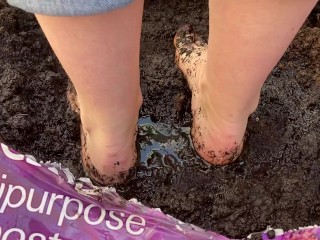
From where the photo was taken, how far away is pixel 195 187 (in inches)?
48.7

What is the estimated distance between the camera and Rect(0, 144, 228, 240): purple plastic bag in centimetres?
97

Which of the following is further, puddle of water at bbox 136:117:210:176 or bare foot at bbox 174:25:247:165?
puddle of water at bbox 136:117:210:176

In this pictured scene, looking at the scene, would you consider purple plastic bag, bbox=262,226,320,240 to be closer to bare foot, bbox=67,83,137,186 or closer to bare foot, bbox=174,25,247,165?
bare foot, bbox=174,25,247,165

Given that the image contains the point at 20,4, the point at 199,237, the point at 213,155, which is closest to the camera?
the point at 20,4

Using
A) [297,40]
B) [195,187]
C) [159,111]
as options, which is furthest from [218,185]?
[297,40]

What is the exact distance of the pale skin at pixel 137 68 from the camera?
854mm

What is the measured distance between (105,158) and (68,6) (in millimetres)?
452

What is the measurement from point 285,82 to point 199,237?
56cm

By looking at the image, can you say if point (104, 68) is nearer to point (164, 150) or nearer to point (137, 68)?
point (137, 68)

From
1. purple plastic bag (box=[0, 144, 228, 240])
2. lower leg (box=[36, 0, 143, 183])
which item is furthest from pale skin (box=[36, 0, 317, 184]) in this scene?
purple plastic bag (box=[0, 144, 228, 240])

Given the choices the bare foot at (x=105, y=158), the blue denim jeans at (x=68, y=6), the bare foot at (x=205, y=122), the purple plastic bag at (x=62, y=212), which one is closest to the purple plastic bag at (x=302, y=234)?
the purple plastic bag at (x=62, y=212)

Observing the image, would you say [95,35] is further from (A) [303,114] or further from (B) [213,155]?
(A) [303,114]

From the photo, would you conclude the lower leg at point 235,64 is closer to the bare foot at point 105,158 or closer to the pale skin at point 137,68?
the pale skin at point 137,68

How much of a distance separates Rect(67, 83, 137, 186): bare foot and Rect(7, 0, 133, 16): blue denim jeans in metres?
0.35
